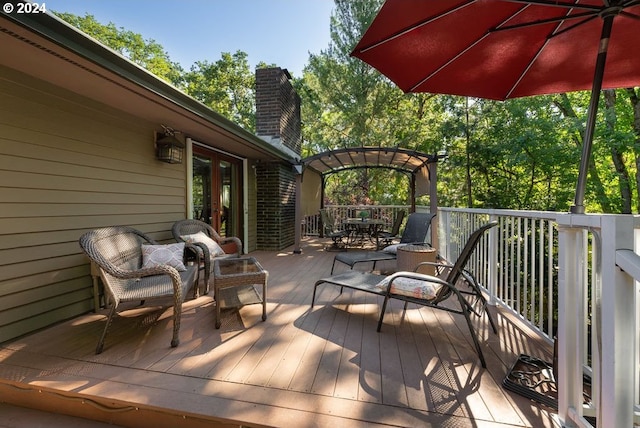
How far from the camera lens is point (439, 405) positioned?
1.62 m

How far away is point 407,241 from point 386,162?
149 inches

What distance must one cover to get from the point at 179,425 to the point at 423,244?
361 cm

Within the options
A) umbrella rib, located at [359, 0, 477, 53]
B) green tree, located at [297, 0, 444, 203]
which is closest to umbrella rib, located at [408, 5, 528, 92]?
umbrella rib, located at [359, 0, 477, 53]

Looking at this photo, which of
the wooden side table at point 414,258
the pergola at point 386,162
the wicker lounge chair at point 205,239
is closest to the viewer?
the wicker lounge chair at point 205,239

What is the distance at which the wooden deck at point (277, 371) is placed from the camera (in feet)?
5.13

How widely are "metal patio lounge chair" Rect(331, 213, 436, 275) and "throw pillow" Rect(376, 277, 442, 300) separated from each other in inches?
51.8

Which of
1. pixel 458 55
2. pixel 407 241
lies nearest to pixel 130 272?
pixel 458 55

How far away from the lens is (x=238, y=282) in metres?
2.67

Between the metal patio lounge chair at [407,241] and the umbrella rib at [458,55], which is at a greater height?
the umbrella rib at [458,55]

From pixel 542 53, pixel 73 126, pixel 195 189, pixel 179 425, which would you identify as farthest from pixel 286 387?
pixel 195 189

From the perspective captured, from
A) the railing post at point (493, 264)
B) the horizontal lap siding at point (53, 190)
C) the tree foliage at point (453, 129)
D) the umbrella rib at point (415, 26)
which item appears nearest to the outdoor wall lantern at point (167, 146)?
the horizontal lap siding at point (53, 190)

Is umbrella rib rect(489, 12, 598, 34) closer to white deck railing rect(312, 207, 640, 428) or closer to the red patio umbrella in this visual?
the red patio umbrella

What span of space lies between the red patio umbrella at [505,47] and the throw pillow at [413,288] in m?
1.26

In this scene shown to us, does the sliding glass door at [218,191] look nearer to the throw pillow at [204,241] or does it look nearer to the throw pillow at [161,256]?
the throw pillow at [204,241]
